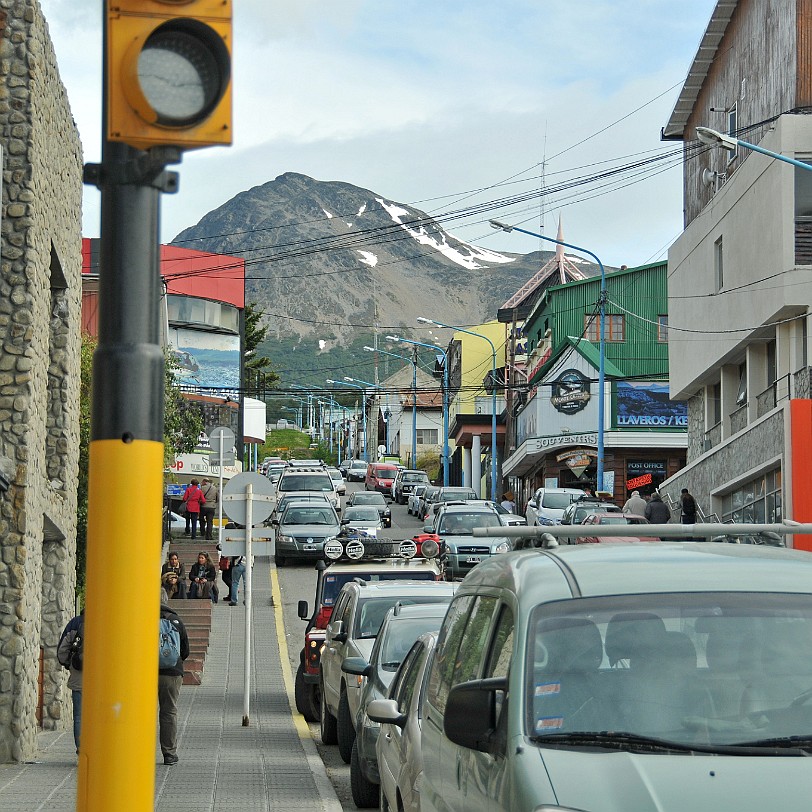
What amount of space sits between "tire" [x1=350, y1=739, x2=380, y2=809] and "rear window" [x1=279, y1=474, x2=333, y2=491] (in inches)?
1692

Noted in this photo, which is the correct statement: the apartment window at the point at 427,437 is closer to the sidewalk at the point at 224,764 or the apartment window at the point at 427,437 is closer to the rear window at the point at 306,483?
the rear window at the point at 306,483

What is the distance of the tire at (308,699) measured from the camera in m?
17.6

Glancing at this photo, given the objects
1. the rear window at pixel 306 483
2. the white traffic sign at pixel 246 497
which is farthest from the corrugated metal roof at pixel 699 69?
the white traffic sign at pixel 246 497

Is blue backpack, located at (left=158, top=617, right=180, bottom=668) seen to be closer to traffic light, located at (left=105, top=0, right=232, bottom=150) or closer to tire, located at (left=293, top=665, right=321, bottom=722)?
tire, located at (left=293, top=665, right=321, bottom=722)

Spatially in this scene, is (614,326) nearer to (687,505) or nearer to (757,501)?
(687,505)

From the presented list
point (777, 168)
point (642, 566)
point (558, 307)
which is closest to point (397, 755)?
point (642, 566)

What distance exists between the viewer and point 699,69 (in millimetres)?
40656

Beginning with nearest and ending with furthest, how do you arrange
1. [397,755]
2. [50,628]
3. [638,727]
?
[638,727]
[397,755]
[50,628]

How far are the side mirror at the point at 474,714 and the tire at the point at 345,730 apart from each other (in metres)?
8.61

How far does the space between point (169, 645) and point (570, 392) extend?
49211mm

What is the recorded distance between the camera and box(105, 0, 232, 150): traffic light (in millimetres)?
4164

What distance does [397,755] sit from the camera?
8.10 meters

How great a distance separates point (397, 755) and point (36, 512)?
7669 mm

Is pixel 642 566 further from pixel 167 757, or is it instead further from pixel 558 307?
pixel 558 307
